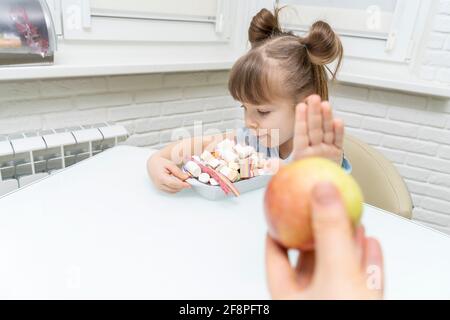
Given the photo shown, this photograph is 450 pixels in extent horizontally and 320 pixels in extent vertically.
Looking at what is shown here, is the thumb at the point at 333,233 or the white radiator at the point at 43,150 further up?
the thumb at the point at 333,233

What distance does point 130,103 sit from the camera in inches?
55.1

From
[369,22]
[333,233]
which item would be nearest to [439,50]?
[369,22]

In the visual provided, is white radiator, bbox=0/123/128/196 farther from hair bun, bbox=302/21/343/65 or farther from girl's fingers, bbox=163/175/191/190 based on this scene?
hair bun, bbox=302/21/343/65

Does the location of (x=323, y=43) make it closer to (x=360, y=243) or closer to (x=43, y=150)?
(x=360, y=243)

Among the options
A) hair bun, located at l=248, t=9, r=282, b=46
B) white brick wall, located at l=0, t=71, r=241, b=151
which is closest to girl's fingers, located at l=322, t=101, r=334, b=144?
hair bun, located at l=248, t=9, r=282, b=46

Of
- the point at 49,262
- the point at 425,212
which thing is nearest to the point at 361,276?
the point at 49,262

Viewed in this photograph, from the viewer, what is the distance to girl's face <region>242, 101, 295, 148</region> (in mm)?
1036

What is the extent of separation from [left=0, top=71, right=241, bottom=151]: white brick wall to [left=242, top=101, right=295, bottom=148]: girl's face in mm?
539

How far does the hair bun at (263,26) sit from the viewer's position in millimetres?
1086

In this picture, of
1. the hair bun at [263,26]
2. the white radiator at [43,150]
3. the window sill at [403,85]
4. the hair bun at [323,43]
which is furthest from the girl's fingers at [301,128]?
the window sill at [403,85]

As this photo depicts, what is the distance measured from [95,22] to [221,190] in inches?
32.8

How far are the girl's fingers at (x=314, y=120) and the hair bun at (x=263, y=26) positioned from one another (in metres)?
0.68

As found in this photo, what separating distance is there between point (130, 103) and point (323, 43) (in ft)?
2.58

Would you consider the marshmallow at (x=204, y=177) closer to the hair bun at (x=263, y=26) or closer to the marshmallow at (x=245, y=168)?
the marshmallow at (x=245, y=168)
